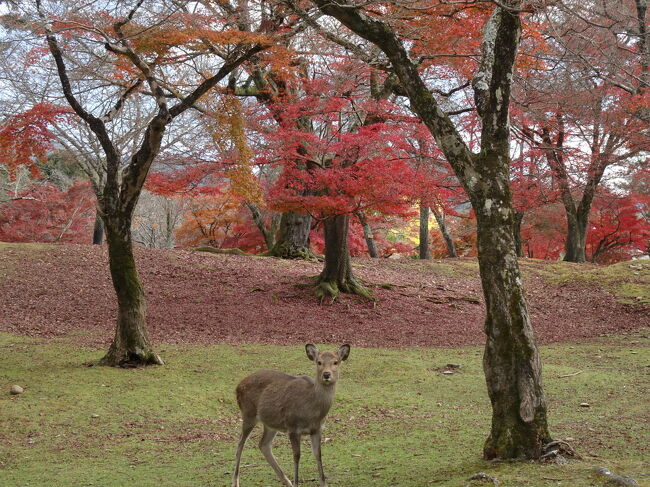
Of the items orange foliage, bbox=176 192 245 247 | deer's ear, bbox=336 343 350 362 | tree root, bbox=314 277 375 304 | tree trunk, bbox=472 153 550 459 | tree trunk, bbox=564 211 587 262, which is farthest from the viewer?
orange foliage, bbox=176 192 245 247

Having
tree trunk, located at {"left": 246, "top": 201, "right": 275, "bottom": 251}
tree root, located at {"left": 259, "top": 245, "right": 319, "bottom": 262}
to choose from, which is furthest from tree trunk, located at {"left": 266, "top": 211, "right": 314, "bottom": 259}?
tree trunk, located at {"left": 246, "top": 201, "right": 275, "bottom": 251}

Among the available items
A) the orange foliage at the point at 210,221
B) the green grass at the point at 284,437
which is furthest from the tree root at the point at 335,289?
the orange foliage at the point at 210,221

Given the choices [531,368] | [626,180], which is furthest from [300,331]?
[626,180]

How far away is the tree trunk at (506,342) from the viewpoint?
17.2 feet

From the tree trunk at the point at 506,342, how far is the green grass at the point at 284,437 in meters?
0.26

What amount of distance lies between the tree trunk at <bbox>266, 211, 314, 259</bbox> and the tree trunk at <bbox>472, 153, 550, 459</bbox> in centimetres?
1638

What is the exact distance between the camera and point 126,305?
1080 centimetres

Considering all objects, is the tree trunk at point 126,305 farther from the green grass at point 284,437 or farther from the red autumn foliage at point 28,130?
the red autumn foliage at point 28,130

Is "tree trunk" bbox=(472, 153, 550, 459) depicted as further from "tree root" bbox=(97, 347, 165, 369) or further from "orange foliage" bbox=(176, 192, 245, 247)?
"orange foliage" bbox=(176, 192, 245, 247)

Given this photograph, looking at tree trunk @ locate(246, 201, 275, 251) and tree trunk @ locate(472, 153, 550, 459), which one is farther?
tree trunk @ locate(246, 201, 275, 251)

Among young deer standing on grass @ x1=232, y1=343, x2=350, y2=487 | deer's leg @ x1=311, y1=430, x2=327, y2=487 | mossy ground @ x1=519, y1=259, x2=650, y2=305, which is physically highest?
mossy ground @ x1=519, y1=259, x2=650, y2=305

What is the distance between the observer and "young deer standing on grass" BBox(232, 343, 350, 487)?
210 inches

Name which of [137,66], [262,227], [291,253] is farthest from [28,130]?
[262,227]

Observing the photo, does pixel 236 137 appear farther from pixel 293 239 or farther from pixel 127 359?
pixel 293 239
